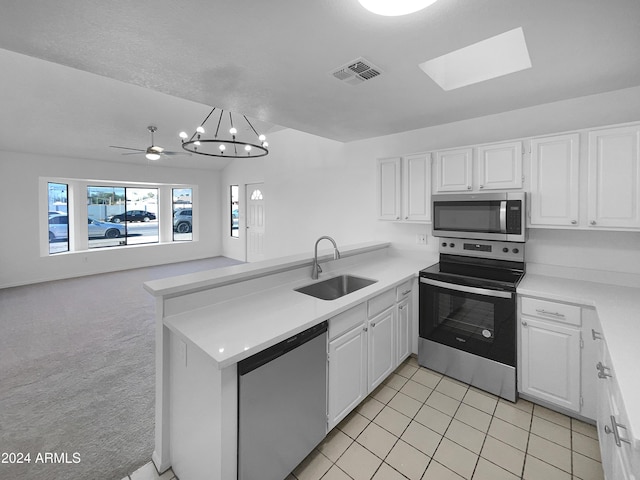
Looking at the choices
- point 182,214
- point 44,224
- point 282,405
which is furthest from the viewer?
point 182,214

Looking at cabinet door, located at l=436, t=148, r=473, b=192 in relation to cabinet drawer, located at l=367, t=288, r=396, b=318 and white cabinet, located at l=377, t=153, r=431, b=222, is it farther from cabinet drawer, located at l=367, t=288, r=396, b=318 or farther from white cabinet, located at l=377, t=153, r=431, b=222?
cabinet drawer, located at l=367, t=288, r=396, b=318

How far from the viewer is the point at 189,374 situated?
1517 mm

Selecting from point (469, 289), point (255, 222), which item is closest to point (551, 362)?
point (469, 289)

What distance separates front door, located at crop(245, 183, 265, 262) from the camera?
7.31 meters

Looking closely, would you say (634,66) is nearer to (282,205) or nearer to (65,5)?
(65,5)

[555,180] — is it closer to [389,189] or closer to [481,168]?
[481,168]

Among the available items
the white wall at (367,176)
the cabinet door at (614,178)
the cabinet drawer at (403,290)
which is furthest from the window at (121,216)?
the cabinet door at (614,178)

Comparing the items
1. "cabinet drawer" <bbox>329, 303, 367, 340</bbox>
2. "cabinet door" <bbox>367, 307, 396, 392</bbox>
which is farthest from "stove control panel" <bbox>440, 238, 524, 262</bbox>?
"cabinet drawer" <bbox>329, 303, 367, 340</bbox>

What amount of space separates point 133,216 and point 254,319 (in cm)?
712

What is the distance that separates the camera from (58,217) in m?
6.14

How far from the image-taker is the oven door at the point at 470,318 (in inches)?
88.9

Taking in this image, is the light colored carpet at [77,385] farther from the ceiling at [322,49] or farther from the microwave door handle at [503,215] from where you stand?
the microwave door handle at [503,215]

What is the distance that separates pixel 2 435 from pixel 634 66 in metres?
4.91

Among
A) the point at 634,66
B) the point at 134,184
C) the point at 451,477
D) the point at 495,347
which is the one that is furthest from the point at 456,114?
the point at 134,184
